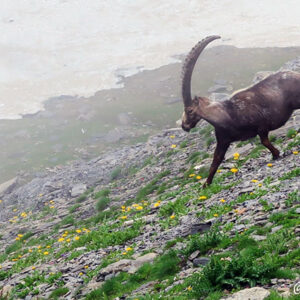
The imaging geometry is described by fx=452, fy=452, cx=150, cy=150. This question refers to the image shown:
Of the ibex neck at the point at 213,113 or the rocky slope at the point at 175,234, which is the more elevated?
the ibex neck at the point at 213,113

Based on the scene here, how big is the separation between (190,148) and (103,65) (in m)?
37.7

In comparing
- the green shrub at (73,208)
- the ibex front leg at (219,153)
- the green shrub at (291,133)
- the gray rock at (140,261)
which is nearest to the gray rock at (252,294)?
the gray rock at (140,261)

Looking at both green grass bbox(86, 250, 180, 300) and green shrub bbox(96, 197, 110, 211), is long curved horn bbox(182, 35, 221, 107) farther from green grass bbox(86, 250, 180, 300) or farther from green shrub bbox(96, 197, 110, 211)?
green shrub bbox(96, 197, 110, 211)

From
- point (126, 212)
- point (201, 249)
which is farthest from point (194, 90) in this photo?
point (201, 249)

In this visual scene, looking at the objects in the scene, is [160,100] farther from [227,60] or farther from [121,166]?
[121,166]

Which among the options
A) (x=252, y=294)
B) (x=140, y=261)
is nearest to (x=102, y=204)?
(x=140, y=261)

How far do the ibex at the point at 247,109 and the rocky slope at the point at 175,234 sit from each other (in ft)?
3.57

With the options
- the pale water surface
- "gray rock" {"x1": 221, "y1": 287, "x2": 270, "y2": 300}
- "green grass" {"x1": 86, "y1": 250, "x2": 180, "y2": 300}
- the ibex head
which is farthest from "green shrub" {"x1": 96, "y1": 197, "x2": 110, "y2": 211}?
the pale water surface

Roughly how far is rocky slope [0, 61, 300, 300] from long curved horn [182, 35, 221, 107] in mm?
2566

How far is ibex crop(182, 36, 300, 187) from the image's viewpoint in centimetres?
1131

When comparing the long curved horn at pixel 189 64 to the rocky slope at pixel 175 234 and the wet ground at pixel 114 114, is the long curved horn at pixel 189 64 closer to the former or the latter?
the rocky slope at pixel 175 234

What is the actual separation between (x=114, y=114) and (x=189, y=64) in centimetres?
2909

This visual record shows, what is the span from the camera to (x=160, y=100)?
4088 cm

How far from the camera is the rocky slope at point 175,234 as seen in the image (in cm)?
656
